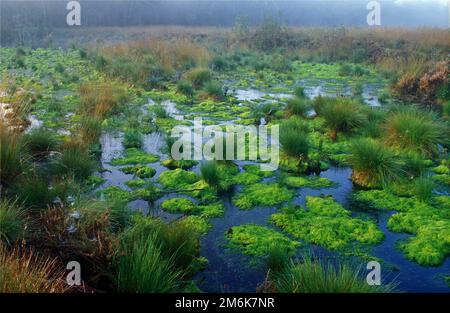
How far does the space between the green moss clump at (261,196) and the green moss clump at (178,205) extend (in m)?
0.60

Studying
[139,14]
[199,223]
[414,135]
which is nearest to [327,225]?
[199,223]

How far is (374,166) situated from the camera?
19.9 feet

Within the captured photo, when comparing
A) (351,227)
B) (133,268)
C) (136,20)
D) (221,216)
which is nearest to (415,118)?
(351,227)

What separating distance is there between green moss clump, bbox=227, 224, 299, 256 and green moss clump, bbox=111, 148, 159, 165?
8.71ft

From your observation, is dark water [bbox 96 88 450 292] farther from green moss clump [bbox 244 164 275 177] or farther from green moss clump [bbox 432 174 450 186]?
green moss clump [bbox 432 174 450 186]

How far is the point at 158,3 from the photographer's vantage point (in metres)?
60.9

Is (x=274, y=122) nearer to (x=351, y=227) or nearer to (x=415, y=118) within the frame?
(x=415, y=118)

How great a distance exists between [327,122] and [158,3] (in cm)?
5765

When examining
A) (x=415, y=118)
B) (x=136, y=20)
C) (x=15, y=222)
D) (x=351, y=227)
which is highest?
(x=136, y=20)

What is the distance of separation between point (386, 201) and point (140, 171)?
11.4 ft

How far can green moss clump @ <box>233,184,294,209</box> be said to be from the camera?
5535 mm

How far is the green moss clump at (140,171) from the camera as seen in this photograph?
638 cm

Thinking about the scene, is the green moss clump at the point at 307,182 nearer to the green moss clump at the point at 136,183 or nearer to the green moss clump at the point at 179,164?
the green moss clump at the point at 179,164
